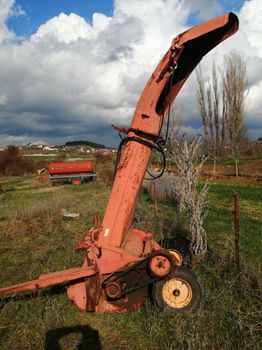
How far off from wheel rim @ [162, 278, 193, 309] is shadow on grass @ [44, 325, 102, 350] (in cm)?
101

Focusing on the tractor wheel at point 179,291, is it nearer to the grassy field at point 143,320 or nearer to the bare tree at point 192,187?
the grassy field at point 143,320

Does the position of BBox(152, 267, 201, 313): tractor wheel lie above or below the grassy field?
above

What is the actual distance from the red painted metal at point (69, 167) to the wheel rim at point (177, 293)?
26.0 meters

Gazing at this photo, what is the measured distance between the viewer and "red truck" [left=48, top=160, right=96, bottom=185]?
96.7 ft

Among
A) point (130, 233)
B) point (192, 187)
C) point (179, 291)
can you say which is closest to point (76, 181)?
point (192, 187)

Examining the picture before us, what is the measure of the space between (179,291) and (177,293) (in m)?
0.04

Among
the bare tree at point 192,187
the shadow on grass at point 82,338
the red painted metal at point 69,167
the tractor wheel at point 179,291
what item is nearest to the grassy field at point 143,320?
the shadow on grass at point 82,338

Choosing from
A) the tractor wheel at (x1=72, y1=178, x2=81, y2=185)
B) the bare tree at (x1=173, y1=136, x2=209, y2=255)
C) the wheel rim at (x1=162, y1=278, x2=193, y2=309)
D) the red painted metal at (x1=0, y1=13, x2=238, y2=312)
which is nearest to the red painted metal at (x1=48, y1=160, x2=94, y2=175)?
the tractor wheel at (x1=72, y1=178, x2=81, y2=185)

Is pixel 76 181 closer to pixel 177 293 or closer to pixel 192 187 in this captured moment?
pixel 192 187

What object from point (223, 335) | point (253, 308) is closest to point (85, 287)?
point (223, 335)

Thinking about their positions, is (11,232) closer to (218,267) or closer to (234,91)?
(218,267)

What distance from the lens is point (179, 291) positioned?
4.23 m

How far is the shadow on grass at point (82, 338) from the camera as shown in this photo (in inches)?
145

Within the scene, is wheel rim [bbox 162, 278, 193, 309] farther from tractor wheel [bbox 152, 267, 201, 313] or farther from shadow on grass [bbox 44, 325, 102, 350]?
shadow on grass [bbox 44, 325, 102, 350]
